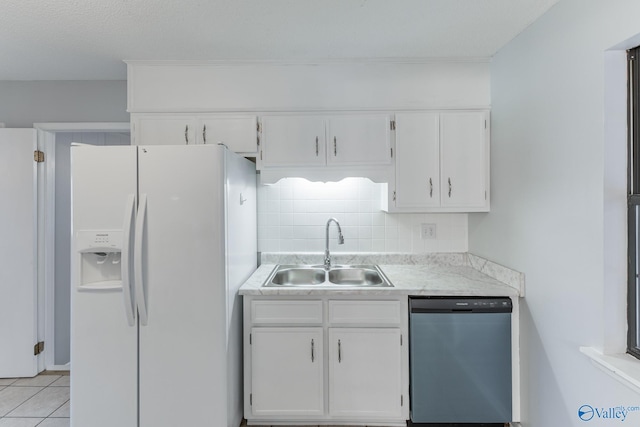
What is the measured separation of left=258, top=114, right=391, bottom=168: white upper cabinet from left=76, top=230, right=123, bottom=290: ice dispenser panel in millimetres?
1128

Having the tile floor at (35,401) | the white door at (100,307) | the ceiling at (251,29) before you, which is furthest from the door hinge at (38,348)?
the ceiling at (251,29)

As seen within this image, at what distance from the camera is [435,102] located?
7.65ft

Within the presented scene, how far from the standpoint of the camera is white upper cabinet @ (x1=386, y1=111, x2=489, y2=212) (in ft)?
7.66

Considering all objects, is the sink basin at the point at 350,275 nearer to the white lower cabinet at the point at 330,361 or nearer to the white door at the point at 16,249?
the white lower cabinet at the point at 330,361

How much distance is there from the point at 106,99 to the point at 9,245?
4.54ft

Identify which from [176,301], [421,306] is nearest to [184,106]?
[176,301]

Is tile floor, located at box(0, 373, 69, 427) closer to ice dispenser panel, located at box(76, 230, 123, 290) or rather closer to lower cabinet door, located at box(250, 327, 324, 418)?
ice dispenser panel, located at box(76, 230, 123, 290)

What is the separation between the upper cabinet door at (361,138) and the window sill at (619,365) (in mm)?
1500

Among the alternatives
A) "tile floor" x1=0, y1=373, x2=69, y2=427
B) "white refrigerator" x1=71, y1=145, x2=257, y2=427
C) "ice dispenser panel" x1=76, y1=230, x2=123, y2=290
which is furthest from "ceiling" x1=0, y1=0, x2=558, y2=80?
"tile floor" x1=0, y1=373, x2=69, y2=427

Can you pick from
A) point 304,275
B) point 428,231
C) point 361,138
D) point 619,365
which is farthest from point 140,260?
point 619,365

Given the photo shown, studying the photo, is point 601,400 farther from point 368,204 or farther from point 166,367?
point 166,367

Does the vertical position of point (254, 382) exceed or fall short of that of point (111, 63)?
it falls short

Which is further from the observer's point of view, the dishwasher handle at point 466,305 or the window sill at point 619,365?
the dishwasher handle at point 466,305

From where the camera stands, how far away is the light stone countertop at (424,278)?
197cm
